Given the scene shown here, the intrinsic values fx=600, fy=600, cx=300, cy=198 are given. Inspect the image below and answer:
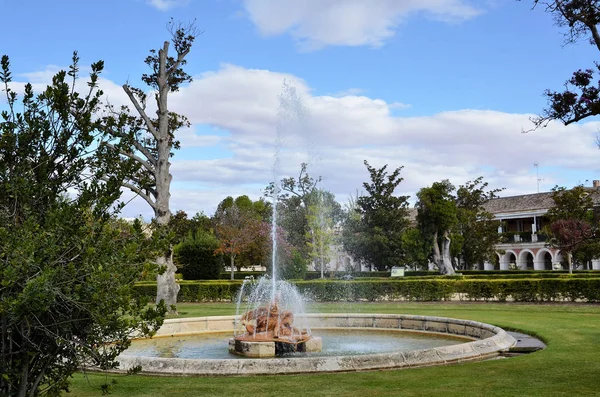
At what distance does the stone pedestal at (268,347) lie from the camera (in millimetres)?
10922

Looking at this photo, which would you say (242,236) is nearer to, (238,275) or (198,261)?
(238,275)

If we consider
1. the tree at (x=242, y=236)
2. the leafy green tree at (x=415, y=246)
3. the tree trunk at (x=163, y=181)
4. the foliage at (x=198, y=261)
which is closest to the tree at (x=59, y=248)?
the tree trunk at (x=163, y=181)

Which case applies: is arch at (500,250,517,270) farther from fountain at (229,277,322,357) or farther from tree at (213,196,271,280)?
fountain at (229,277,322,357)

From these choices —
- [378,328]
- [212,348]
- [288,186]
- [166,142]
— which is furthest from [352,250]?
[212,348]

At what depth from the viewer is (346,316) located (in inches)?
614

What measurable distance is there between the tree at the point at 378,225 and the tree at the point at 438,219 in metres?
14.4

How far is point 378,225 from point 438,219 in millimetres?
16926

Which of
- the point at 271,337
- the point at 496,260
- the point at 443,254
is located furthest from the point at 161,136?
the point at 496,260

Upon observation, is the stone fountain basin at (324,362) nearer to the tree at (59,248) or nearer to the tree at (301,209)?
the tree at (59,248)

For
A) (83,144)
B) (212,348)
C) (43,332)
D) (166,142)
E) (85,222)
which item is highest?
(166,142)

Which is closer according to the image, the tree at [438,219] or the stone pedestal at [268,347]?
the stone pedestal at [268,347]

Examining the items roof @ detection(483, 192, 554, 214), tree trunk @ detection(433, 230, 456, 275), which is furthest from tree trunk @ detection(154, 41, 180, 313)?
roof @ detection(483, 192, 554, 214)

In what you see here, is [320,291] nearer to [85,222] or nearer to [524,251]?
[85,222]

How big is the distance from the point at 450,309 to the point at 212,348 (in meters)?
10.7
